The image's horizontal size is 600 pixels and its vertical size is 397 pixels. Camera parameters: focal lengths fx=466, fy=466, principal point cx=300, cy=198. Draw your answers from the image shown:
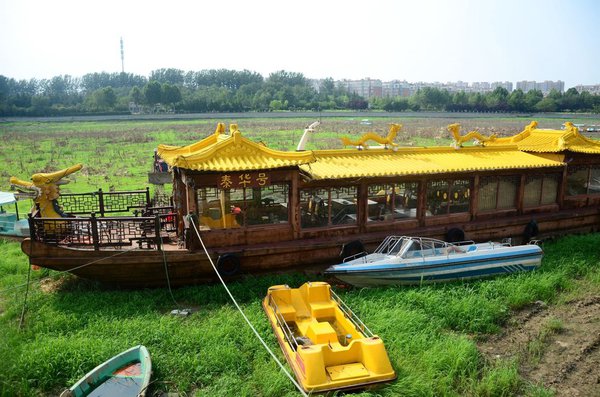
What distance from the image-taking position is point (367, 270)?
891 cm

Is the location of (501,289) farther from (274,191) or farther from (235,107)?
(235,107)

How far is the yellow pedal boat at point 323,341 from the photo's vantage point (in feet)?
19.9

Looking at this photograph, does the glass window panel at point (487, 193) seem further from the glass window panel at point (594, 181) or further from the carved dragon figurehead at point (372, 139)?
the glass window panel at point (594, 181)

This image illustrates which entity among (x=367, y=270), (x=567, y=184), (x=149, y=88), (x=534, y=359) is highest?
(x=149, y=88)

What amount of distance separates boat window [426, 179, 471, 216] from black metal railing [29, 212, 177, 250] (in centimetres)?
612

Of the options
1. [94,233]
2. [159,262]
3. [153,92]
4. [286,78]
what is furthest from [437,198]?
[286,78]

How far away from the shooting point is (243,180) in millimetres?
8836

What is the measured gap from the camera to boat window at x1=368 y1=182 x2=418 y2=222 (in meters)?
10.4

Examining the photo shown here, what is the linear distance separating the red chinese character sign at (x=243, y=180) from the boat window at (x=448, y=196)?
407 centimetres

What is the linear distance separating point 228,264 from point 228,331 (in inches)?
71.4

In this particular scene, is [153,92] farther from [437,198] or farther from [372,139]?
[437,198]

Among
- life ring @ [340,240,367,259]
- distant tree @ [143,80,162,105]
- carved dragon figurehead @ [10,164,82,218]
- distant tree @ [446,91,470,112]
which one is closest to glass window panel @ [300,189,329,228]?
life ring @ [340,240,367,259]

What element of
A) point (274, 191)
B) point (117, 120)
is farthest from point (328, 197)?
point (117, 120)

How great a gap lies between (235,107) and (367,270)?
228ft
